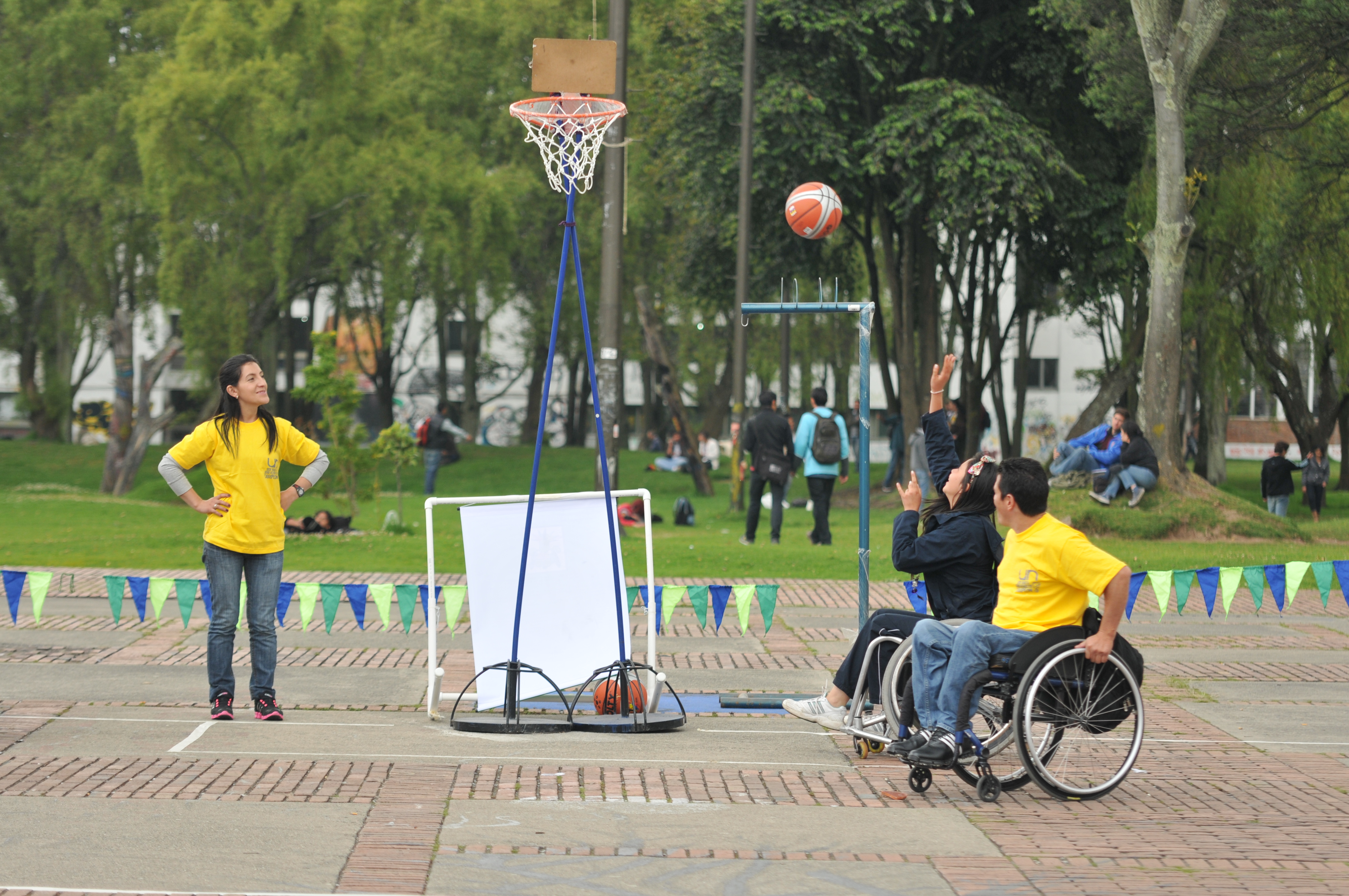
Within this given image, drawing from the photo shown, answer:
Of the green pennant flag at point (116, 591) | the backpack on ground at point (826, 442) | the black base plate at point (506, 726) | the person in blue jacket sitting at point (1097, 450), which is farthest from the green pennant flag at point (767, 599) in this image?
Result: the person in blue jacket sitting at point (1097, 450)

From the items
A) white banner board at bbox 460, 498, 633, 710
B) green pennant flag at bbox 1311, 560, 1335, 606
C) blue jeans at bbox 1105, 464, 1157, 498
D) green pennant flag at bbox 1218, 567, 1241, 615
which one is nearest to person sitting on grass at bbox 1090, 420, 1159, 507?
blue jeans at bbox 1105, 464, 1157, 498

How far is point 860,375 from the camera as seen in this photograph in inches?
298

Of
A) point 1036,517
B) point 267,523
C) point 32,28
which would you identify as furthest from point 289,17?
point 1036,517

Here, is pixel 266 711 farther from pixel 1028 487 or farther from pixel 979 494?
pixel 1028 487

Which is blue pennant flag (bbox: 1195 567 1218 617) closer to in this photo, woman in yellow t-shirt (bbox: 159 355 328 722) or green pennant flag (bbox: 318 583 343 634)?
green pennant flag (bbox: 318 583 343 634)

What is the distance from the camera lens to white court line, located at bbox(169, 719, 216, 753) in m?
6.36

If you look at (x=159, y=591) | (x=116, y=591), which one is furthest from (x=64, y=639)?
(x=159, y=591)

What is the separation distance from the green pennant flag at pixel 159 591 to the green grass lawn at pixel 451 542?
4864mm

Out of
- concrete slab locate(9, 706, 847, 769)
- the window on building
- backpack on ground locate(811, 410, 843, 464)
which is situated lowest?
concrete slab locate(9, 706, 847, 769)

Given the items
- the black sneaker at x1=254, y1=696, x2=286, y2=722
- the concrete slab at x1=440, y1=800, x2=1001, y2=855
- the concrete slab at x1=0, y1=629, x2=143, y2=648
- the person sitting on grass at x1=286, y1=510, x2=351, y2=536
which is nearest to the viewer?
the concrete slab at x1=440, y1=800, x2=1001, y2=855

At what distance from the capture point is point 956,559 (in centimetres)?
632

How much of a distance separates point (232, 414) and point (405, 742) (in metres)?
1.91

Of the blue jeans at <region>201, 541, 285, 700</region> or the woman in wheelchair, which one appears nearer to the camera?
the woman in wheelchair

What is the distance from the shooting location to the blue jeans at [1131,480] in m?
17.7
